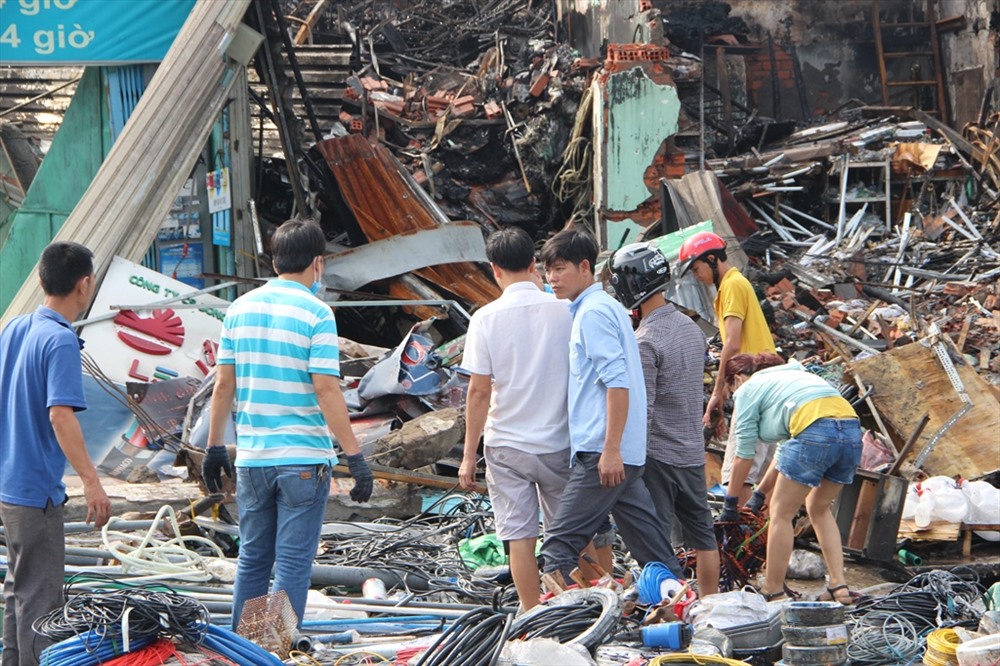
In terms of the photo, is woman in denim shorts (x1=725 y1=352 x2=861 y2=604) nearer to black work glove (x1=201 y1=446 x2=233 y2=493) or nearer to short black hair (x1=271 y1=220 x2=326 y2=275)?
short black hair (x1=271 y1=220 x2=326 y2=275)

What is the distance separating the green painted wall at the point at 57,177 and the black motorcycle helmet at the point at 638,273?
7.03 m

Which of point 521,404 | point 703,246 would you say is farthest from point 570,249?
point 703,246

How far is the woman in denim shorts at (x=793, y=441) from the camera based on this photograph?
20.3ft

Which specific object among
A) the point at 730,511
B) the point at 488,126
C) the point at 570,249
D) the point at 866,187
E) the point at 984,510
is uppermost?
the point at 488,126

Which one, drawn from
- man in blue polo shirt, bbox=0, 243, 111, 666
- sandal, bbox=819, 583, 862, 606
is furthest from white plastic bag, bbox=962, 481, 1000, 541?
man in blue polo shirt, bbox=0, 243, 111, 666

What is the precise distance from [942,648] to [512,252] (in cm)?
242

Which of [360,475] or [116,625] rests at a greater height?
[360,475]

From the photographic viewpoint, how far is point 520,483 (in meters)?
5.60

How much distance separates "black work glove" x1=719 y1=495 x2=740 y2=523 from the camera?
6.51m

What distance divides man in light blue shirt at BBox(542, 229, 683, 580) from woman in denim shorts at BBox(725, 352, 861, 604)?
85 centimetres

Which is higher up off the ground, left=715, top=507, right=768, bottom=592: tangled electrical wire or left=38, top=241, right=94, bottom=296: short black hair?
left=38, top=241, right=94, bottom=296: short black hair

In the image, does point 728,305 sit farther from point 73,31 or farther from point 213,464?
point 73,31

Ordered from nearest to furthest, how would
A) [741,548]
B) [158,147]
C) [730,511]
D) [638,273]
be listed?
[638,273] → [730,511] → [741,548] → [158,147]

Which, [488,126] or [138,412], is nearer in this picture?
[138,412]
